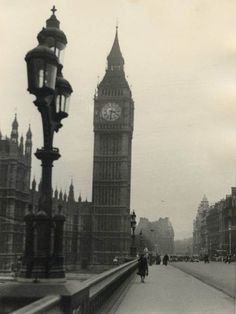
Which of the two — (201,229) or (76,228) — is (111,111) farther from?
(201,229)

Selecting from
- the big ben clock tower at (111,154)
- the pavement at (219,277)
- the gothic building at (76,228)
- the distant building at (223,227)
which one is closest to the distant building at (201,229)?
the distant building at (223,227)

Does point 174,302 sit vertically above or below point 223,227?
below

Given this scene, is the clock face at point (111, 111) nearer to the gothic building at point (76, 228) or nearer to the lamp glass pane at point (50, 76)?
the gothic building at point (76, 228)

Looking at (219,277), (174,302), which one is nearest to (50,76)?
(174,302)

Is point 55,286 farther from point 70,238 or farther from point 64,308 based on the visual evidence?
point 70,238

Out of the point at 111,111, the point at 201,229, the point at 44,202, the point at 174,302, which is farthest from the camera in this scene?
the point at 201,229

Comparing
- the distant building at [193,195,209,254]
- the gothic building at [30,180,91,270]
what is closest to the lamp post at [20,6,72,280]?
the gothic building at [30,180,91,270]

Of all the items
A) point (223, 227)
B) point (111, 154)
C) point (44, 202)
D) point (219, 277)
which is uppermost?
point (111, 154)
